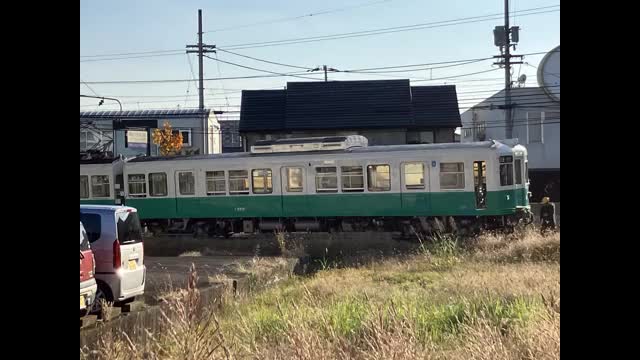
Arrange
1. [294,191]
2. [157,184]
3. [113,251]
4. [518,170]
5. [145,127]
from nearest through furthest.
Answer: [113,251]
[518,170]
[294,191]
[157,184]
[145,127]

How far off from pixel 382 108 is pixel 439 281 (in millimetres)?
26371

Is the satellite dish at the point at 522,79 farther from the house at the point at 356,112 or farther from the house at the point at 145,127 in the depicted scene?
the house at the point at 145,127

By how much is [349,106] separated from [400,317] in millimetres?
31275

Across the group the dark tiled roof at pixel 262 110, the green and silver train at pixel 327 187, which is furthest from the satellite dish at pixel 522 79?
the green and silver train at pixel 327 187

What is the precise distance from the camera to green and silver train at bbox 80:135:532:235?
1802cm

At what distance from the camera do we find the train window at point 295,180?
19.2m

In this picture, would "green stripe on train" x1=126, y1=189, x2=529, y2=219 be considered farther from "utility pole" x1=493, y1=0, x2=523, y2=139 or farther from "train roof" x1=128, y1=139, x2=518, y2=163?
"utility pole" x1=493, y1=0, x2=523, y2=139

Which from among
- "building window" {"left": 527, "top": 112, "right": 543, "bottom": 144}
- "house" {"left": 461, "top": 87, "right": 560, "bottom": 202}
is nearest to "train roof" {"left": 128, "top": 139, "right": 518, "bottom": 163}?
"house" {"left": 461, "top": 87, "right": 560, "bottom": 202}

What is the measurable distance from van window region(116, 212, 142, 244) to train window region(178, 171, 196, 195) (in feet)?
38.6

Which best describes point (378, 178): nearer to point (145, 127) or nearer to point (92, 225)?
point (92, 225)

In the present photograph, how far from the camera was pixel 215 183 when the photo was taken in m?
20.2

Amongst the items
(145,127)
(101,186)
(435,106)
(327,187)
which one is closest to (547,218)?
(327,187)
